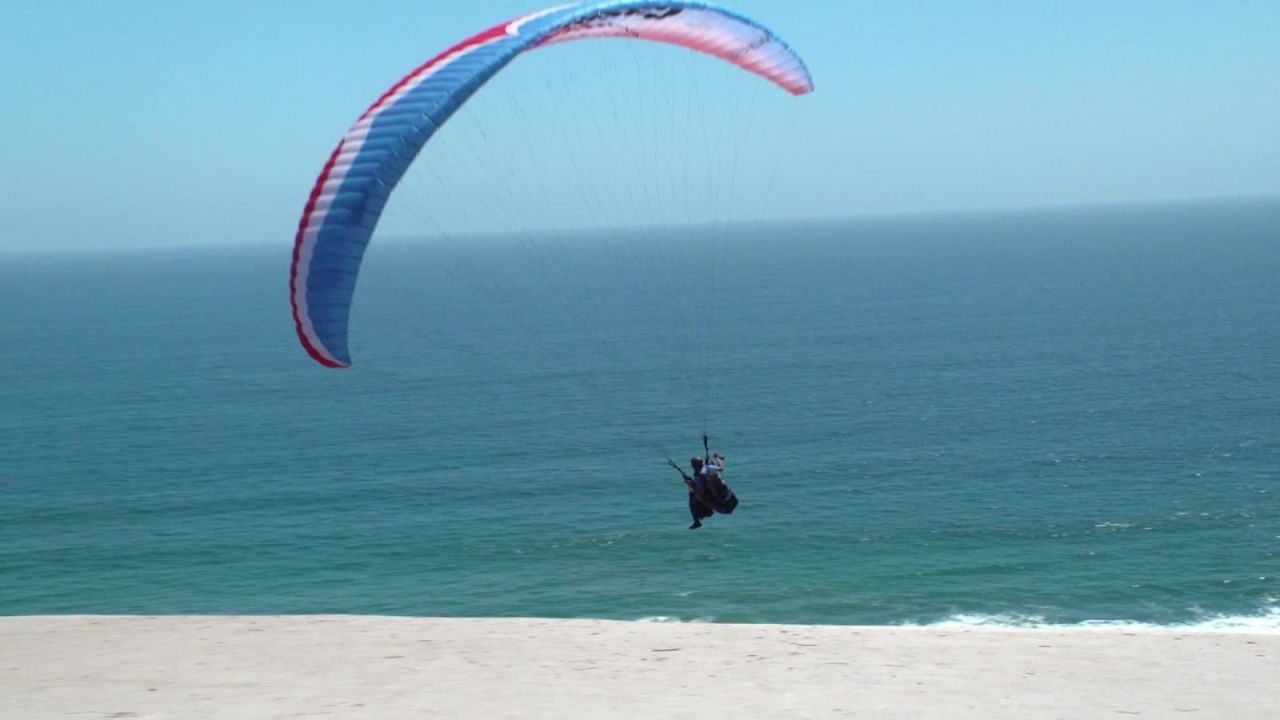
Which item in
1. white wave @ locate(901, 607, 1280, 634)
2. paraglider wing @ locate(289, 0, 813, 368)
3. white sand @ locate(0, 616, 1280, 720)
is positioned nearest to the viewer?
paraglider wing @ locate(289, 0, 813, 368)

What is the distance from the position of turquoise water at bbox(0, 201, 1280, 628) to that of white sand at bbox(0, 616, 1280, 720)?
12682 millimetres

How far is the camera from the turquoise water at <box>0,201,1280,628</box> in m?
35.3

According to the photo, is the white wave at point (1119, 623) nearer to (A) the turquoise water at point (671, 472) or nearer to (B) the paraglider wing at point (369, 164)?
(A) the turquoise water at point (671, 472)

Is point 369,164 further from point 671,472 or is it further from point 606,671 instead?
point 671,472

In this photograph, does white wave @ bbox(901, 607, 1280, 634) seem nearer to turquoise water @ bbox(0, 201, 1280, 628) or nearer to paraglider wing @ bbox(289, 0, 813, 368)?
turquoise water @ bbox(0, 201, 1280, 628)

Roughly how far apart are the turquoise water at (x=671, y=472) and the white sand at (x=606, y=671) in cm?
1268

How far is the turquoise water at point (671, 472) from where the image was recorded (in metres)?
35.3

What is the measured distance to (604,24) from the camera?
16.3 meters

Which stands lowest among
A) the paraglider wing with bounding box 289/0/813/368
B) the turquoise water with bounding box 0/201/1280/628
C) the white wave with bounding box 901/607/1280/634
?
the white wave with bounding box 901/607/1280/634

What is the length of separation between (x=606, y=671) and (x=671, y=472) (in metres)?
31.3

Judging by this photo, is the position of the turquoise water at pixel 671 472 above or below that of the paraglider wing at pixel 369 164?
below

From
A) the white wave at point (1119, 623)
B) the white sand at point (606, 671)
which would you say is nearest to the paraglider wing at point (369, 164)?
the white sand at point (606, 671)

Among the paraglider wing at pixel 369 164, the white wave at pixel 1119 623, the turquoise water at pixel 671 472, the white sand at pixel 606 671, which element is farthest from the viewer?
A: the turquoise water at pixel 671 472

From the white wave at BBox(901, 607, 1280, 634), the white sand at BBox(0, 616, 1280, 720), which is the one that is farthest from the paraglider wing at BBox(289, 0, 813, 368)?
the white wave at BBox(901, 607, 1280, 634)
